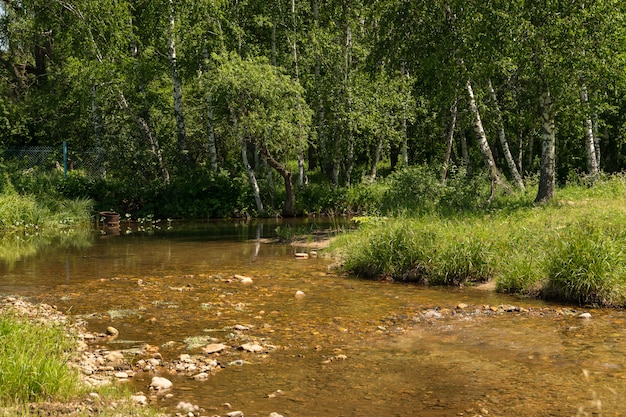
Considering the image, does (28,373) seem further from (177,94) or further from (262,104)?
(177,94)

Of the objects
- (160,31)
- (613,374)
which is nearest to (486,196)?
(613,374)

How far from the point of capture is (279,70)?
25219 mm

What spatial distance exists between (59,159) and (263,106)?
11.7 meters

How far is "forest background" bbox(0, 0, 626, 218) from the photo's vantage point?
68.6ft

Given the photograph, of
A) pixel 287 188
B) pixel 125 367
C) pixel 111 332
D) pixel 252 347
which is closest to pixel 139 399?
pixel 125 367

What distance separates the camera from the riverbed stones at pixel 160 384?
269 inches

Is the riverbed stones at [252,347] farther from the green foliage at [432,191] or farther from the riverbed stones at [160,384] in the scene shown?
the green foliage at [432,191]

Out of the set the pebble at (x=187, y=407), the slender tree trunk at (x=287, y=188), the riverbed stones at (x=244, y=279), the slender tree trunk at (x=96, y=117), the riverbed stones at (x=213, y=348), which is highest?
the slender tree trunk at (x=96, y=117)

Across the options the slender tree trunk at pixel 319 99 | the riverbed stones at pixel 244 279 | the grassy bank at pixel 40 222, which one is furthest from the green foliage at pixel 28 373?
the slender tree trunk at pixel 319 99

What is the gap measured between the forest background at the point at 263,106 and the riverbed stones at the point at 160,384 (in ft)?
44.1

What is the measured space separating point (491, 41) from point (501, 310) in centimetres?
982

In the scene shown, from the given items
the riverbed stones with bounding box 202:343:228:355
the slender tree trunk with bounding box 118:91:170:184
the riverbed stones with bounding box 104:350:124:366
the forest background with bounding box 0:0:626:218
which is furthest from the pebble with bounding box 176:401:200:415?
the slender tree trunk with bounding box 118:91:170:184

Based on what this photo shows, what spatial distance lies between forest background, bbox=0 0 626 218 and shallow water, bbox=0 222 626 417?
8.36 m

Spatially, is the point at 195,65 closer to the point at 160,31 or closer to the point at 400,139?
the point at 160,31
